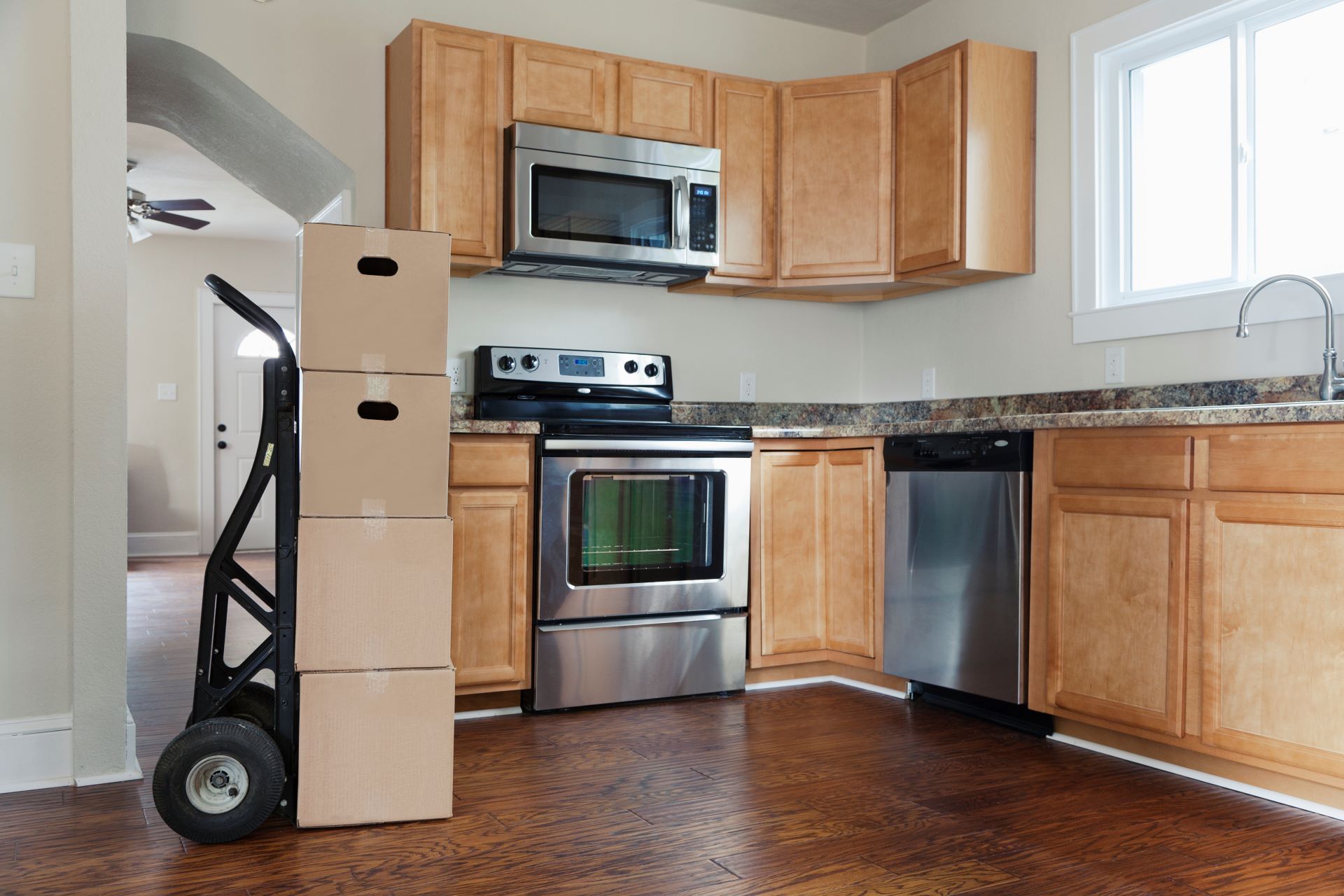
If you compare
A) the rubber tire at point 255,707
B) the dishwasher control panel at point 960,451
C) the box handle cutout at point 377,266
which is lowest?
the rubber tire at point 255,707

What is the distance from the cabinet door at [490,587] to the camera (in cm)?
305

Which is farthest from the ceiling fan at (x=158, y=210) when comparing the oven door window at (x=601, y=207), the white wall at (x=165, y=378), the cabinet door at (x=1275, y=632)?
the cabinet door at (x=1275, y=632)

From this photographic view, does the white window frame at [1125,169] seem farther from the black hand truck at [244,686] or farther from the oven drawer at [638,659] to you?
the black hand truck at [244,686]

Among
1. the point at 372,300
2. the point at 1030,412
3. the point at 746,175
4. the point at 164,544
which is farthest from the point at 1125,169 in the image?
the point at 164,544

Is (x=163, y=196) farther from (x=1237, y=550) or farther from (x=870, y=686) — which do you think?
(x=1237, y=550)

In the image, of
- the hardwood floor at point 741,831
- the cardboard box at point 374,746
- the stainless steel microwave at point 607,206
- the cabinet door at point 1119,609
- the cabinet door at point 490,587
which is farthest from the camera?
the stainless steel microwave at point 607,206

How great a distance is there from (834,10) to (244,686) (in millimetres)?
3278

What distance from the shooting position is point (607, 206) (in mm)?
3533

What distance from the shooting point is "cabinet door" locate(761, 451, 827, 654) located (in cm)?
352

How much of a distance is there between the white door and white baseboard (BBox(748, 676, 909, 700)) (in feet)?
17.9

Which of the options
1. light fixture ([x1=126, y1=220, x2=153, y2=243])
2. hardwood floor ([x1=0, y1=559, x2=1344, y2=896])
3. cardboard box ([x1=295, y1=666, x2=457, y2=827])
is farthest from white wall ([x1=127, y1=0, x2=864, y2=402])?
light fixture ([x1=126, y1=220, x2=153, y2=243])

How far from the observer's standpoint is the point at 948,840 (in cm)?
212

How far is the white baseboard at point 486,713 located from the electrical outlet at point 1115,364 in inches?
81.7

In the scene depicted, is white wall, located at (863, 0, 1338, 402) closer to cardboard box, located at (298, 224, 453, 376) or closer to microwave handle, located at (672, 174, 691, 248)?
microwave handle, located at (672, 174, 691, 248)
